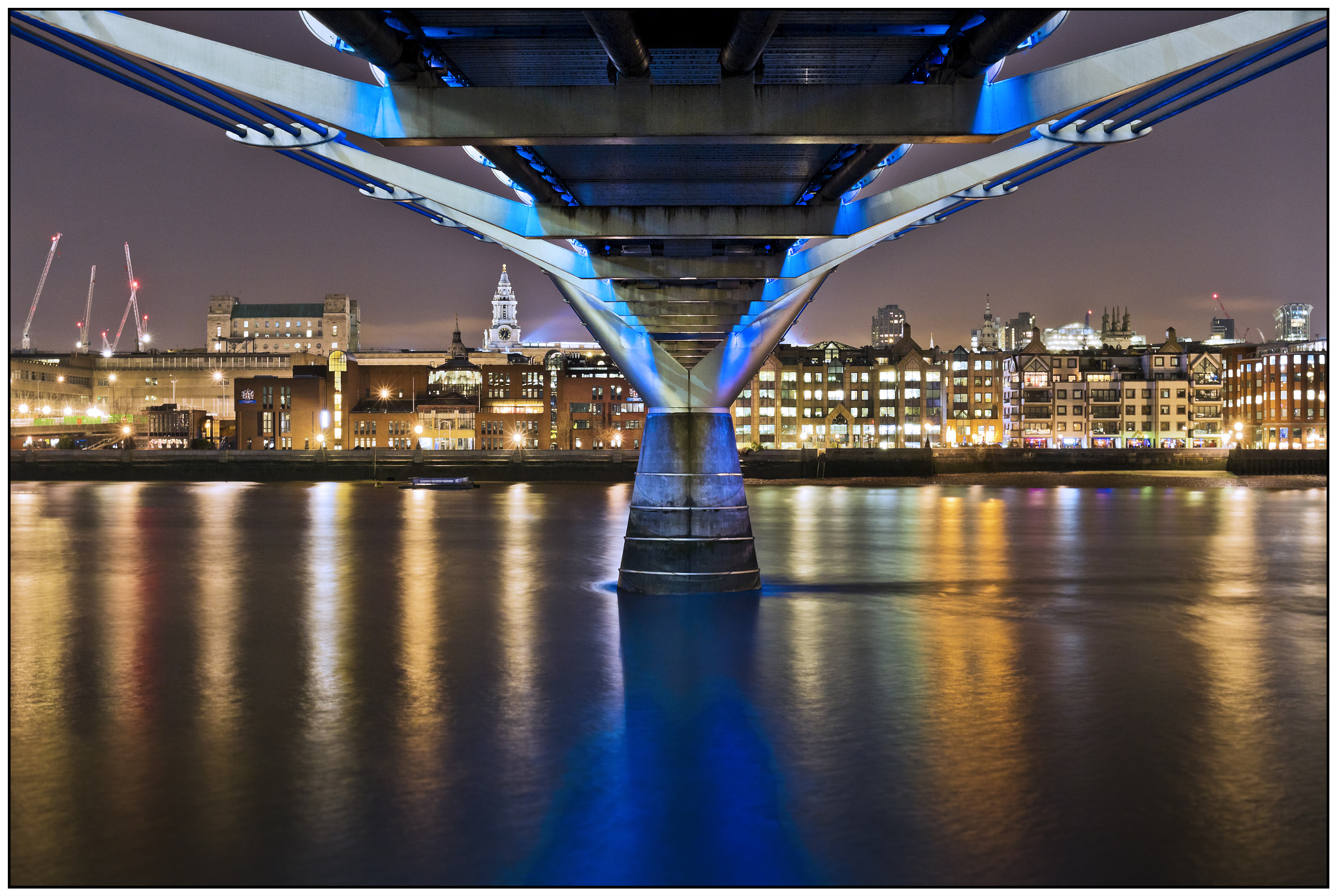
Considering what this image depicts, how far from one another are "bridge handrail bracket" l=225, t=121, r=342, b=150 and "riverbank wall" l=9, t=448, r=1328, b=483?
75.9 m

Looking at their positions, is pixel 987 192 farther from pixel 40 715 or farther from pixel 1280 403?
pixel 1280 403

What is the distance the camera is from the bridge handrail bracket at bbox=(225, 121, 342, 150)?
40.0 feet

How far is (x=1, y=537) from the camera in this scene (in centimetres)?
965

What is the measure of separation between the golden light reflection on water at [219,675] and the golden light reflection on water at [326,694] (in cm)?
84

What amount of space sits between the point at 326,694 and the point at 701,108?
11.6 meters

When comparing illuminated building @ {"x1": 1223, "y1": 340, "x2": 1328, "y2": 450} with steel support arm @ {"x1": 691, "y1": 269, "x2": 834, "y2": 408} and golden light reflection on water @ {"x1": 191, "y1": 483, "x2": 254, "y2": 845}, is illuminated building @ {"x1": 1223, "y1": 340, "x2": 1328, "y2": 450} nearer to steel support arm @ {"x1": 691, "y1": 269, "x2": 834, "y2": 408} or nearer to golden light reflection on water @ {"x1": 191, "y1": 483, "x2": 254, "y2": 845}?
golden light reflection on water @ {"x1": 191, "y1": 483, "x2": 254, "y2": 845}

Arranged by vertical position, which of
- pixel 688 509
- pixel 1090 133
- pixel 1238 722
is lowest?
pixel 1238 722

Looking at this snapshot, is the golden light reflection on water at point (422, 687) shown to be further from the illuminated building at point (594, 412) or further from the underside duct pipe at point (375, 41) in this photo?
the illuminated building at point (594, 412)

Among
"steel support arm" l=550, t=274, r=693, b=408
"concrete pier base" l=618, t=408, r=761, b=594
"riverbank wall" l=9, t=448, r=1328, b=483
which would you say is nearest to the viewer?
"concrete pier base" l=618, t=408, r=761, b=594

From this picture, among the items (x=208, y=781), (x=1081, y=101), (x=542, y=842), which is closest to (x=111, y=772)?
(x=208, y=781)

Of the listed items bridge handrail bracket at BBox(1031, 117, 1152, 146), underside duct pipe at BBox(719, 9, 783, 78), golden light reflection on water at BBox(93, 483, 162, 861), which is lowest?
golden light reflection on water at BBox(93, 483, 162, 861)

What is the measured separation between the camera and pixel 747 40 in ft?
32.7

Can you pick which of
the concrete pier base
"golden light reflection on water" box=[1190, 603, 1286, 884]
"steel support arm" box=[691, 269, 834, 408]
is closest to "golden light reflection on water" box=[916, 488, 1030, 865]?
"golden light reflection on water" box=[1190, 603, 1286, 884]

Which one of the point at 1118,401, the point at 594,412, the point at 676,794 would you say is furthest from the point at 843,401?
the point at 676,794
